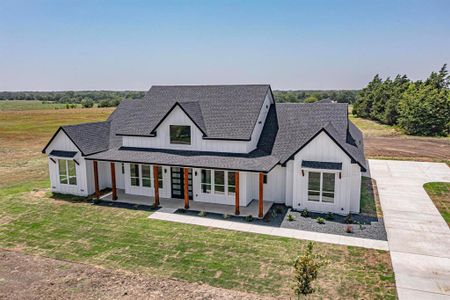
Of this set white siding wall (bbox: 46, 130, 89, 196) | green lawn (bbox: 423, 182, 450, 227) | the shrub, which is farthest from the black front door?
green lawn (bbox: 423, 182, 450, 227)

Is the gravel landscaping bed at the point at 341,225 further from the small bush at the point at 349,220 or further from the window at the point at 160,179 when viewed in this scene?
the window at the point at 160,179

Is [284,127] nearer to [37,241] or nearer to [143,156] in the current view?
[143,156]

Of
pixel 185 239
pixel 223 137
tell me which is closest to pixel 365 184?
pixel 223 137

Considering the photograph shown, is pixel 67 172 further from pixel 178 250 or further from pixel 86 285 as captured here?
pixel 86 285

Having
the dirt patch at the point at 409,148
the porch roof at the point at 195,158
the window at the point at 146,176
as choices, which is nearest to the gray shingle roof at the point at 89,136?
the porch roof at the point at 195,158

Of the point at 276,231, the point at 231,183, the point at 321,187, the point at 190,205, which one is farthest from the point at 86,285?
the point at 321,187

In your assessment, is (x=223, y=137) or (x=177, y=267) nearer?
(x=177, y=267)

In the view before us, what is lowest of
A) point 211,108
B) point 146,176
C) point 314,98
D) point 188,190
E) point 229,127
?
point 188,190
